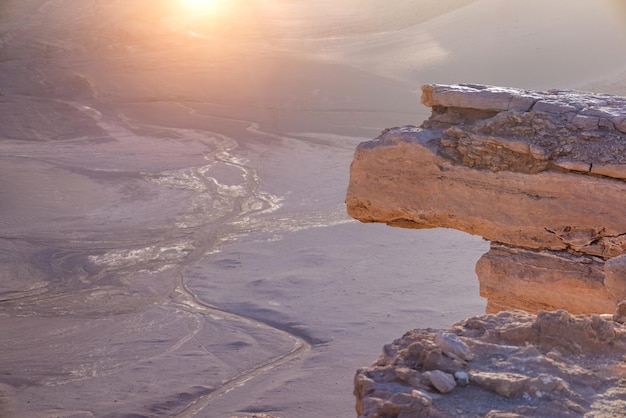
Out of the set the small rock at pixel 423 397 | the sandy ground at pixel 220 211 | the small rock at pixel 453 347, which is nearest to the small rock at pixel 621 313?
the small rock at pixel 453 347

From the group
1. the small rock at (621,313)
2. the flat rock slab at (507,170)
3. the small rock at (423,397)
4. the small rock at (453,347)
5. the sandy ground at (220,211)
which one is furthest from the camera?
the sandy ground at (220,211)

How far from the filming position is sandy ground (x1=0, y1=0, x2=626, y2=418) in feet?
20.4

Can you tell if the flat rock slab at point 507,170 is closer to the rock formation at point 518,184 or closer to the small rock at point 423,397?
the rock formation at point 518,184

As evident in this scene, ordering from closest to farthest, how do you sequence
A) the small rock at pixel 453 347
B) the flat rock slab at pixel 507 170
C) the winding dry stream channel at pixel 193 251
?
the small rock at pixel 453 347, the flat rock slab at pixel 507 170, the winding dry stream channel at pixel 193 251

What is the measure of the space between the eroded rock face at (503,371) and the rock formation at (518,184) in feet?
6.39

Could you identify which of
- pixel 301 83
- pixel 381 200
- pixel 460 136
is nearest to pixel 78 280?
pixel 381 200

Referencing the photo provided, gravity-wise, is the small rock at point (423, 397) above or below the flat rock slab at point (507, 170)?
below

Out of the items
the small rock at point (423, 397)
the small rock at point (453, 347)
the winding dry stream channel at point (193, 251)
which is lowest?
the winding dry stream channel at point (193, 251)

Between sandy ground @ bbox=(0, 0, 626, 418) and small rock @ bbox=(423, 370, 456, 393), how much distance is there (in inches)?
131

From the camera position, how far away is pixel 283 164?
12656mm

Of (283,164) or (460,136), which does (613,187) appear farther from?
(283,164)

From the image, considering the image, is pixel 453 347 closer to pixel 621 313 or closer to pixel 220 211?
pixel 621 313

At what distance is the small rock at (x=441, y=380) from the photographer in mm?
2230

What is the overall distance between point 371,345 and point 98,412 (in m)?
2.19
